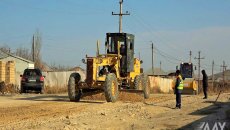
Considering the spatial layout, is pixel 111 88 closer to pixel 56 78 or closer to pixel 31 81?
pixel 31 81

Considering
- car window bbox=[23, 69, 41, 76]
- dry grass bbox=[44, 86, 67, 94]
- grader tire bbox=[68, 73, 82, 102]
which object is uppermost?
car window bbox=[23, 69, 41, 76]

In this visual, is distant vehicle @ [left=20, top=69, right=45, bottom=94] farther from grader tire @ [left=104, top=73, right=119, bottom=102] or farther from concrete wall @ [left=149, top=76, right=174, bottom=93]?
concrete wall @ [left=149, top=76, right=174, bottom=93]

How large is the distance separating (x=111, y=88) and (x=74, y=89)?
2.08m

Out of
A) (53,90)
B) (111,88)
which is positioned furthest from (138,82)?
(53,90)

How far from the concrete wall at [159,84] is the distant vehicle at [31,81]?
16026mm

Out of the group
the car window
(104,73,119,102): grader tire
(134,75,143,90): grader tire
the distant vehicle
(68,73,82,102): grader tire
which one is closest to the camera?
(104,73,119,102): grader tire

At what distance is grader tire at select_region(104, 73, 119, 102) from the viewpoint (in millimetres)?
20188

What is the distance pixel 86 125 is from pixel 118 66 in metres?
9.90

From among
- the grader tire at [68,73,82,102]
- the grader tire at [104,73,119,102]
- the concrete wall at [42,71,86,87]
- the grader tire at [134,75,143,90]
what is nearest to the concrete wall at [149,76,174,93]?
the concrete wall at [42,71,86,87]

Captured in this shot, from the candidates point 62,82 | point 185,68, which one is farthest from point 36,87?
point 185,68

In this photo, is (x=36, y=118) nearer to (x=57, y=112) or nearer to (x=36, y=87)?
(x=57, y=112)

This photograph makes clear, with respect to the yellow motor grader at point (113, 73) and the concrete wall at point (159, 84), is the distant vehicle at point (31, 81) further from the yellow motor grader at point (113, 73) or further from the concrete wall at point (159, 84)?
the concrete wall at point (159, 84)

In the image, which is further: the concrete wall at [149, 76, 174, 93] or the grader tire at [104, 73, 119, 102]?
the concrete wall at [149, 76, 174, 93]

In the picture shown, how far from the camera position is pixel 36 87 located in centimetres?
3219
